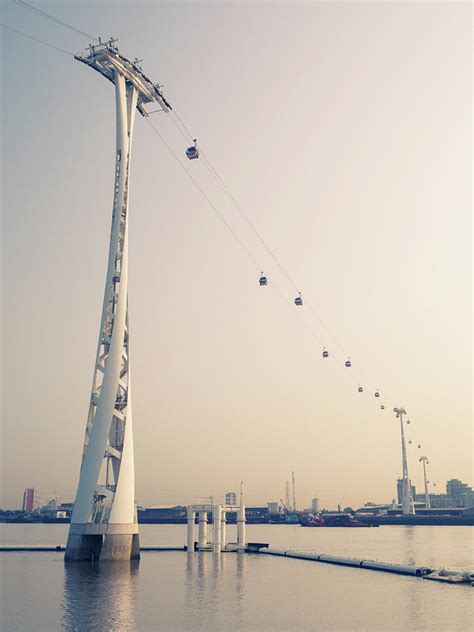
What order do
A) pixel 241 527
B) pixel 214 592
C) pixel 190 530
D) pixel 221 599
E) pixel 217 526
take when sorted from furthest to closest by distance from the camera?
1. pixel 241 527
2. pixel 190 530
3. pixel 217 526
4. pixel 214 592
5. pixel 221 599

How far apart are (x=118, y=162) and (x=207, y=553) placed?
57.3 meters

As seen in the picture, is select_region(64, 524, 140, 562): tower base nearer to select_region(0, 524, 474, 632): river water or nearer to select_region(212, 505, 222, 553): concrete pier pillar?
select_region(0, 524, 474, 632): river water

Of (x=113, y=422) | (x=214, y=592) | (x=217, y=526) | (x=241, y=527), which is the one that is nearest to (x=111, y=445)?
(x=113, y=422)

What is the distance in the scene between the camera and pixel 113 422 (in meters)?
68.6

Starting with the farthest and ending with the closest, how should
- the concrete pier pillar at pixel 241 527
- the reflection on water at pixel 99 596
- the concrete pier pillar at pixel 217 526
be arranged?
the concrete pier pillar at pixel 241 527
the concrete pier pillar at pixel 217 526
the reflection on water at pixel 99 596

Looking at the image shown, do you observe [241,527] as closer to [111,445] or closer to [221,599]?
[111,445]

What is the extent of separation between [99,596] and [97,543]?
16010 millimetres

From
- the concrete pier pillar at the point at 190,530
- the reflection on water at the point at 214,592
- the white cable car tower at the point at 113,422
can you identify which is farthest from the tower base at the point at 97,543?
the concrete pier pillar at the point at 190,530

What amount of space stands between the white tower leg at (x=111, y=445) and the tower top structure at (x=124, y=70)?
15.3m

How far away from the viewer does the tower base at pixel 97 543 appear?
64.6 metres

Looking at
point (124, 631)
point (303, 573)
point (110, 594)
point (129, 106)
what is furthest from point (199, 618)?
point (129, 106)

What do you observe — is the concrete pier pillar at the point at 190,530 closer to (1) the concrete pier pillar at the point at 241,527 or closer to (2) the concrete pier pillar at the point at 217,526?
(2) the concrete pier pillar at the point at 217,526

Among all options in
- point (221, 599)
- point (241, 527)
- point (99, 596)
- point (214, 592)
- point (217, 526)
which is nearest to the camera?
point (99, 596)

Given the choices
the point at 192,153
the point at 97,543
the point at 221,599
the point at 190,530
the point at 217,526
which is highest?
the point at 192,153
